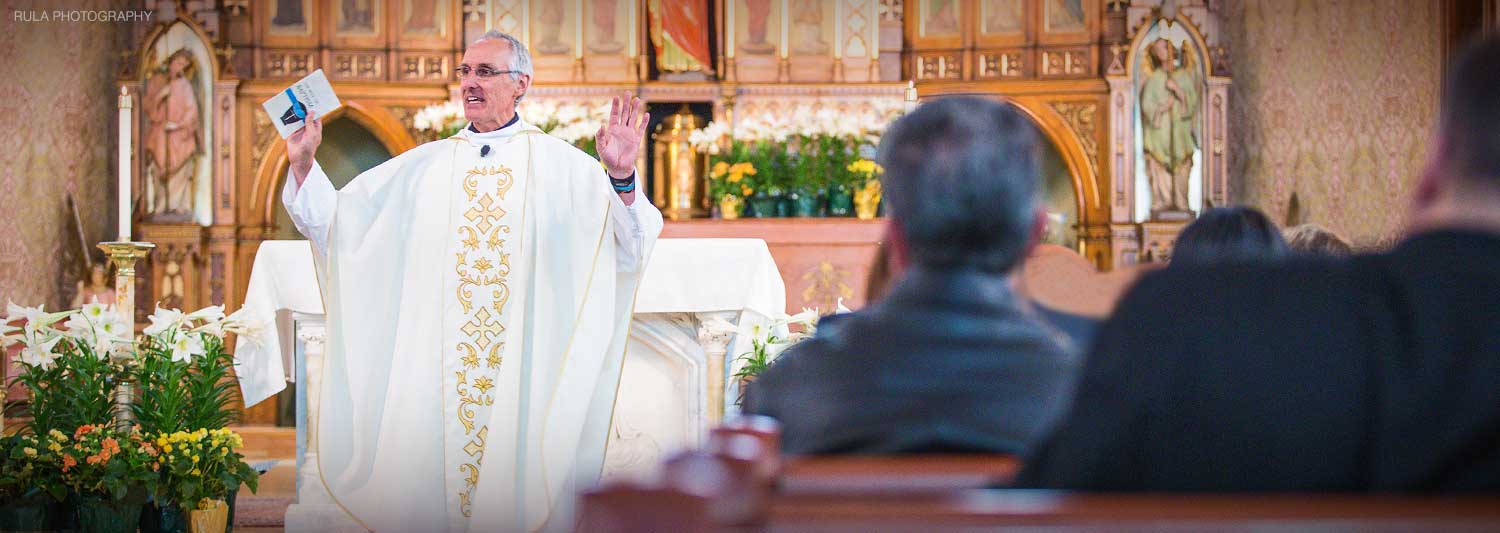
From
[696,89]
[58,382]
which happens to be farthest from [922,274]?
[696,89]

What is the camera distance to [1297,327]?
1.12 meters

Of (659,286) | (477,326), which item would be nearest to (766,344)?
(659,286)

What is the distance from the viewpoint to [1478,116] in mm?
1171

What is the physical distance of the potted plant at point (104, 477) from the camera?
4418mm

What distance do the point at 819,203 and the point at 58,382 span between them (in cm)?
365

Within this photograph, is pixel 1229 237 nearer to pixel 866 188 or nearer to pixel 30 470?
pixel 30 470

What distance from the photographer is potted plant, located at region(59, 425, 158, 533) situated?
14.5ft

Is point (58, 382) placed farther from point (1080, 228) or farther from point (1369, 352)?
point (1080, 228)

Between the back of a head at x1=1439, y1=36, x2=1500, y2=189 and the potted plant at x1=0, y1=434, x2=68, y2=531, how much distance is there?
13.7 ft

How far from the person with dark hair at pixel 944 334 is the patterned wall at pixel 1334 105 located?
7.41 metres

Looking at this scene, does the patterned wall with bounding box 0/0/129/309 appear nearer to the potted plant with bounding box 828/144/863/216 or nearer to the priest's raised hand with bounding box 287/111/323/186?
the potted plant with bounding box 828/144/863/216

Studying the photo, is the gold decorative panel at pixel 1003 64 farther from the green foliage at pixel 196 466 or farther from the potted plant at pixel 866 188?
the green foliage at pixel 196 466

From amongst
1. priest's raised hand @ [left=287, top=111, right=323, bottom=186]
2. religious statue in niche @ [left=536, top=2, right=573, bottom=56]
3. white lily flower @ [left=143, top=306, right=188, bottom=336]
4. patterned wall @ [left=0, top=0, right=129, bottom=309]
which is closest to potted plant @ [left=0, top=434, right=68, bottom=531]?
white lily flower @ [left=143, top=306, right=188, bottom=336]

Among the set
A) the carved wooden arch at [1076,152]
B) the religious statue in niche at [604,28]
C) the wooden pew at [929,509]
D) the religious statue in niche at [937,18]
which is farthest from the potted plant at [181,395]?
the religious statue in niche at [937,18]
